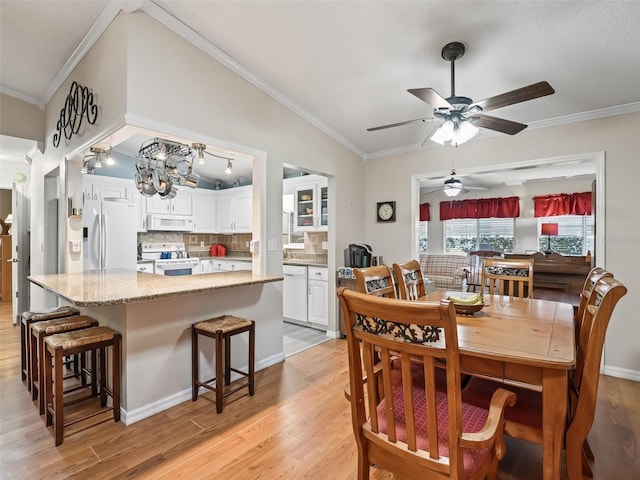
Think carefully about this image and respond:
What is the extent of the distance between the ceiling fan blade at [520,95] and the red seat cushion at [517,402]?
1.59m

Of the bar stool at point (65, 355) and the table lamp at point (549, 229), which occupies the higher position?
the table lamp at point (549, 229)

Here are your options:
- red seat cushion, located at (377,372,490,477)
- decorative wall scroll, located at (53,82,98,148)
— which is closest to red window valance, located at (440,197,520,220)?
red seat cushion, located at (377,372,490,477)

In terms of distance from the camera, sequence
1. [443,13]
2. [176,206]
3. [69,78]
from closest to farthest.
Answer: [443,13]
[69,78]
[176,206]

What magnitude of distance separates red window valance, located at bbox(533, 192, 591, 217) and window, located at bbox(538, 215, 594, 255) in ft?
0.71

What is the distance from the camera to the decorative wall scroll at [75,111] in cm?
272

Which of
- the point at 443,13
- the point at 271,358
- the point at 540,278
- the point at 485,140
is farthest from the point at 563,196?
the point at 271,358

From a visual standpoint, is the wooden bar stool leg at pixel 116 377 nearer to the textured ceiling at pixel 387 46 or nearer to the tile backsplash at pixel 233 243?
the textured ceiling at pixel 387 46

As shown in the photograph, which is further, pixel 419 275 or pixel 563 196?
pixel 563 196

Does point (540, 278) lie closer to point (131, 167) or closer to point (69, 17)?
point (69, 17)

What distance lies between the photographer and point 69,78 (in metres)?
3.14

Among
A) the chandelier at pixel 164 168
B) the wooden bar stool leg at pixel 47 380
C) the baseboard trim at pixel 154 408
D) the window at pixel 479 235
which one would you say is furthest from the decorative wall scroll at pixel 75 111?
the window at pixel 479 235

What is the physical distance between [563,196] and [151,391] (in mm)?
7987

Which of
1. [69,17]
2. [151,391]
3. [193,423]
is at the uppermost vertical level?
[69,17]

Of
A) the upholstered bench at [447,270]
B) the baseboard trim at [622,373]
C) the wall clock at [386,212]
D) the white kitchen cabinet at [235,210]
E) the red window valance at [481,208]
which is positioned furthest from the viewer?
the red window valance at [481,208]
